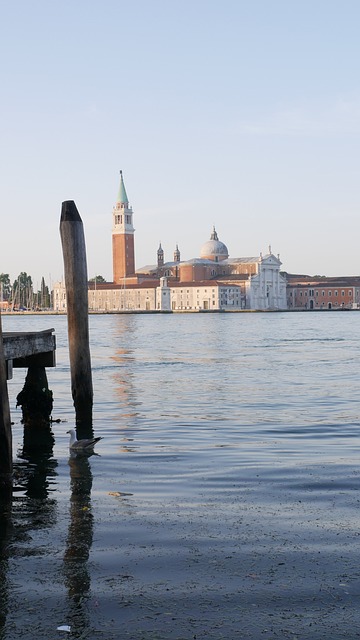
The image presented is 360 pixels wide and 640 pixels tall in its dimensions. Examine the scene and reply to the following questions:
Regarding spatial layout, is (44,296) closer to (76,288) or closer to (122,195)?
(122,195)

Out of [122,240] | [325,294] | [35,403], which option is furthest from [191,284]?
[35,403]

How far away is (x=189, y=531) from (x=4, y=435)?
1.81 metres

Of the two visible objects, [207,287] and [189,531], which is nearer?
[189,531]

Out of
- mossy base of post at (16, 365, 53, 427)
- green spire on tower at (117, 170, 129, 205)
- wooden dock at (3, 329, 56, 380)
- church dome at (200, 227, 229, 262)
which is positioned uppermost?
green spire on tower at (117, 170, 129, 205)

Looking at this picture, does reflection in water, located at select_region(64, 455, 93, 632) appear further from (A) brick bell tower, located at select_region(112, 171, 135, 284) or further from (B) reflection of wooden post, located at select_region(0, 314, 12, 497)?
(A) brick bell tower, located at select_region(112, 171, 135, 284)

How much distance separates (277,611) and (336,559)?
975 millimetres

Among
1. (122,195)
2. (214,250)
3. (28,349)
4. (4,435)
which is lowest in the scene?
(4,435)

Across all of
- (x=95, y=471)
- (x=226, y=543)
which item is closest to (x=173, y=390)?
(x=95, y=471)

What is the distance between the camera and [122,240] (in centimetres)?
14412

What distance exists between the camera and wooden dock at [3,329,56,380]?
9.52 metres

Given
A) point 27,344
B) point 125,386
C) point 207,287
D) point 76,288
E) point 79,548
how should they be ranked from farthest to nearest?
point 207,287, point 125,386, point 76,288, point 27,344, point 79,548

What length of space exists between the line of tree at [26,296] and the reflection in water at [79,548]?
505ft

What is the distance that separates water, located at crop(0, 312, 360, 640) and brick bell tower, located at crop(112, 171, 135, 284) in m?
132

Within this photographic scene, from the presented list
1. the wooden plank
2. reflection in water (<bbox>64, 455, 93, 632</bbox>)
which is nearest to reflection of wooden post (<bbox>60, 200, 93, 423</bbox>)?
the wooden plank
